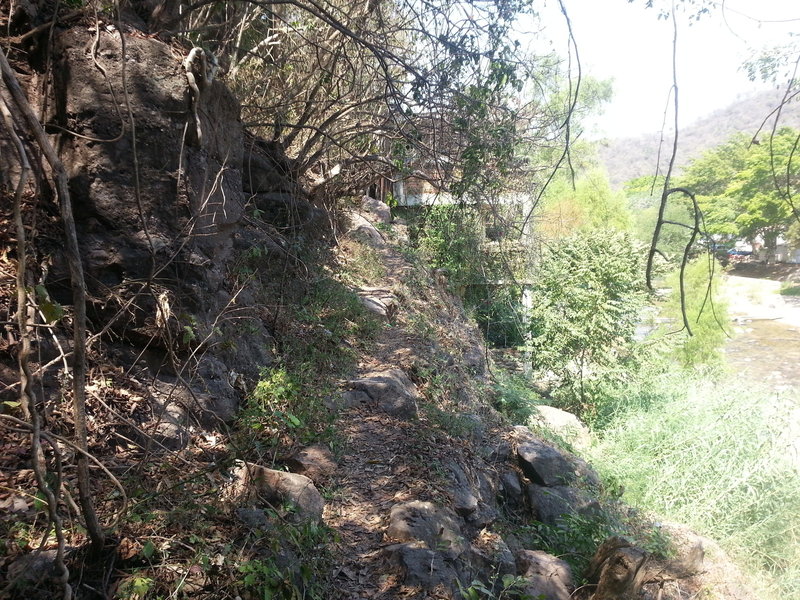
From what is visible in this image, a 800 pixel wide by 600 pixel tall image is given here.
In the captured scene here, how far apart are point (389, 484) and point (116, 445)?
2.12 meters

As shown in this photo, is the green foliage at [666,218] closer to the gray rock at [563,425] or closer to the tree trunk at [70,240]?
the gray rock at [563,425]

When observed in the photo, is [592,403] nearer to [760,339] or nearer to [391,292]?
[391,292]

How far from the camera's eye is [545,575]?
4.20m

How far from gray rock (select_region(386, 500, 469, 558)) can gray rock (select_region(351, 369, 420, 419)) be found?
59.4 inches

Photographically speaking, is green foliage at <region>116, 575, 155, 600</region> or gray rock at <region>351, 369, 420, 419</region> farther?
gray rock at <region>351, 369, 420, 419</region>

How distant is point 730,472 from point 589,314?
4.77m

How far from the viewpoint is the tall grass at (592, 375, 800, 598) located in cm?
761

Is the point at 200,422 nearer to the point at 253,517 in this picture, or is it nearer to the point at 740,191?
the point at 253,517

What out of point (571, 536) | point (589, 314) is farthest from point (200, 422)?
point (589, 314)

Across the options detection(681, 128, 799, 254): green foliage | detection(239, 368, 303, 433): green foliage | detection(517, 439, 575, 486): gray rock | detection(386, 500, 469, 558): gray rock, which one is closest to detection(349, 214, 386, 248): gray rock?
detection(517, 439, 575, 486): gray rock

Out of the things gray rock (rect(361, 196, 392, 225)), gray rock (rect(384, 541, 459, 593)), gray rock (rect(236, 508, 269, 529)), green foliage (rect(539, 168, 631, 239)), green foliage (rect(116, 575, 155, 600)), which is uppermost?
green foliage (rect(539, 168, 631, 239))

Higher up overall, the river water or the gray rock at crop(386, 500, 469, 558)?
the gray rock at crop(386, 500, 469, 558)

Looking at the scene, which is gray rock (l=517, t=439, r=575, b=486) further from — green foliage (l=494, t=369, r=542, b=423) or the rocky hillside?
green foliage (l=494, t=369, r=542, b=423)

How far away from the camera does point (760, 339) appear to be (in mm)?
25219
